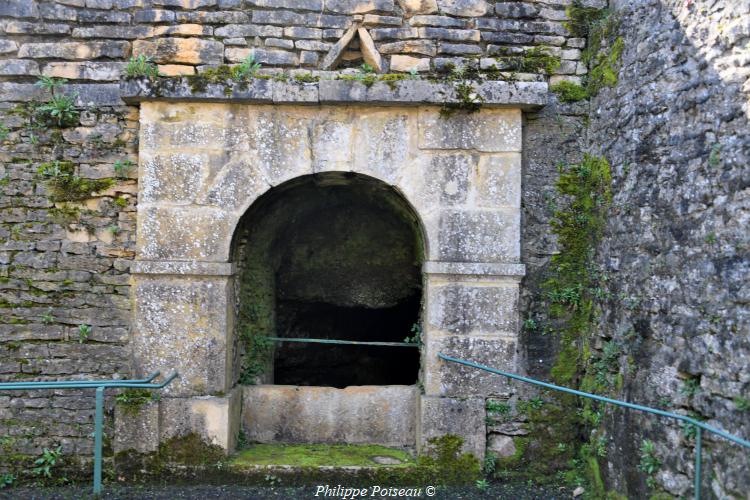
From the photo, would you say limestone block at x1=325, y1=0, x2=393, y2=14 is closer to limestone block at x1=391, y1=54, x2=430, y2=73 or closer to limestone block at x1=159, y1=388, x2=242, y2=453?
limestone block at x1=391, y1=54, x2=430, y2=73

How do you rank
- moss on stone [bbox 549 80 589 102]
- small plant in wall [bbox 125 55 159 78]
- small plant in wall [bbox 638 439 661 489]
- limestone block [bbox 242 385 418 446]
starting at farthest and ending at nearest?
limestone block [bbox 242 385 418 446]
moss on stone [bbox 549 80 589 102]
small plant in wall [bbox 125 55 159 78]
small plant in wall [bbox 638 439 661 489]

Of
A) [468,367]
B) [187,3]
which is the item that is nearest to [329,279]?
[468,367]

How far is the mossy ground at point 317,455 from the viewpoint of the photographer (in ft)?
13.5

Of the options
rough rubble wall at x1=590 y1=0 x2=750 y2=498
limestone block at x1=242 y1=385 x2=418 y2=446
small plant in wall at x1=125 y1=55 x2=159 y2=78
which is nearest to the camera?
rough rubble wall at x1=590 y1=0 x2=750 y2=498

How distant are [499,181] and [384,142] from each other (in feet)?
2.72

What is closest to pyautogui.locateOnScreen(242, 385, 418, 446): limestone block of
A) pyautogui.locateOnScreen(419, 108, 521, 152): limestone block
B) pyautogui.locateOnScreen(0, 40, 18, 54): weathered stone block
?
pyautogui.locateOnScreen(419, 108, 521, 152): limestone block

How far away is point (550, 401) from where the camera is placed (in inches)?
164

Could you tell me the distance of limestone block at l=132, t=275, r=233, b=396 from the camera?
4.05m

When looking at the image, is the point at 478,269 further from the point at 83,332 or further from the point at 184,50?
the point at 83,332

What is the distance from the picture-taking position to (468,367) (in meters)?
4.11

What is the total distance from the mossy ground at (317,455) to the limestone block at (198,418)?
22 cm

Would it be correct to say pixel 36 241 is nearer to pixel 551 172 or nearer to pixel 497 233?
pixel 497 233

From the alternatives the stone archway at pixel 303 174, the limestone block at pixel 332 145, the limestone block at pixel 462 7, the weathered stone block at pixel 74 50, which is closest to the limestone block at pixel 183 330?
the stone archway at pixel 303 174

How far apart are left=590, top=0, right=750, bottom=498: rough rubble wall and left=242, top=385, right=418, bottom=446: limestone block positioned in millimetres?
1456
